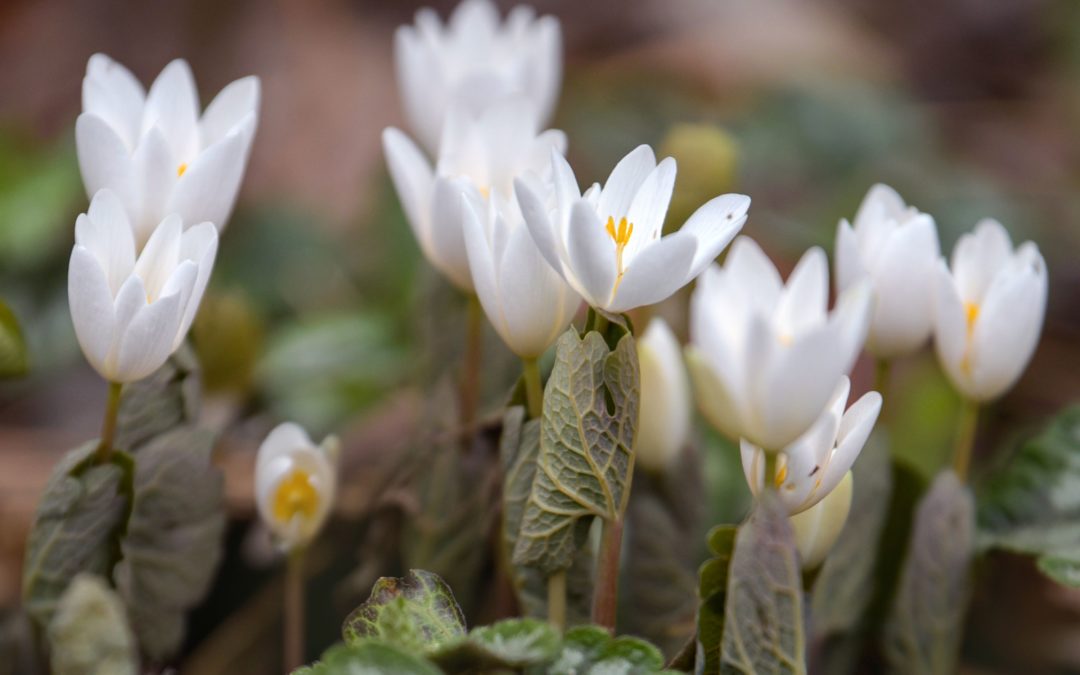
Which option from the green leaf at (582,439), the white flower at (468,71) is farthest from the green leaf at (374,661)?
the white flower at (468,71)

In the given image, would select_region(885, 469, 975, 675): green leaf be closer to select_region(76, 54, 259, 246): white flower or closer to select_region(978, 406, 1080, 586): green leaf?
select_region(978, 406, 1080, 586): green leaf

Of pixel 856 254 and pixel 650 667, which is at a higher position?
pixel 856 254

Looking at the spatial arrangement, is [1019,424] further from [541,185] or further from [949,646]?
[541,185]

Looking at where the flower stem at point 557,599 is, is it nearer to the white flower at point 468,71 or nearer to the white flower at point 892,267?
the white flower at point 892,267

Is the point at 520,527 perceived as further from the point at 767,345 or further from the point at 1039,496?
the point at 1039,496

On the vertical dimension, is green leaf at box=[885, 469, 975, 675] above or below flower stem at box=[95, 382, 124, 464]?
below

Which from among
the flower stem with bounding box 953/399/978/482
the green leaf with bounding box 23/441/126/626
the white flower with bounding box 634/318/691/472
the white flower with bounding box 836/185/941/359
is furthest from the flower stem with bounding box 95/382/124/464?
the flower stem with bounding box 953/399/978/482

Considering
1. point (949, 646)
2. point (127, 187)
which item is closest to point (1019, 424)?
point (949, 646)
